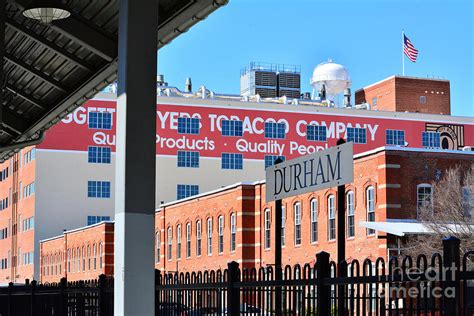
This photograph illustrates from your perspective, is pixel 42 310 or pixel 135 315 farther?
pixel 42 310

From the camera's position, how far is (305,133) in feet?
286

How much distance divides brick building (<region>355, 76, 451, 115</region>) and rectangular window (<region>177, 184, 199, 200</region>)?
23761 mm

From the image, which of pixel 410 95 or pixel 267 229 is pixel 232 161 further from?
pixel 267 229

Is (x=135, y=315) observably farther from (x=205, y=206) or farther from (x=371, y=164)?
(x=205, y=206)

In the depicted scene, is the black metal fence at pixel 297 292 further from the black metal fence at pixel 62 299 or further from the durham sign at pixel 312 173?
the durham sign at pixel 312 173

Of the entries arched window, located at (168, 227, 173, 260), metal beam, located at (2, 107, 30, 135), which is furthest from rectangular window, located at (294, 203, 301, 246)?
metal beam, located at (2, 107, 30, 135)

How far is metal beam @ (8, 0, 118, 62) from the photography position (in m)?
11.4

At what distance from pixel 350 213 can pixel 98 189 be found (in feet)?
139

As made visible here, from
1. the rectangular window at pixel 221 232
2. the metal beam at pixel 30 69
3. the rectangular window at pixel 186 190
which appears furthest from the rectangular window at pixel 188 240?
the metal beam at pixel 30 69

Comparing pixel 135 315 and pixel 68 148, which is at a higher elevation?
pixel 68 148

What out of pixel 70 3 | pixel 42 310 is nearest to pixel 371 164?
pixel 42 310

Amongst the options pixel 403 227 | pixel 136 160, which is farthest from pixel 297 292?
pixel 403 227

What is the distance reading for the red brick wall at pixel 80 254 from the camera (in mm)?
73562

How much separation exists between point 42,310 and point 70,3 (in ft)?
20.4
